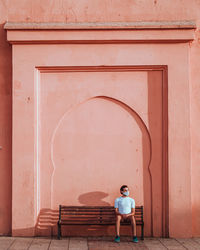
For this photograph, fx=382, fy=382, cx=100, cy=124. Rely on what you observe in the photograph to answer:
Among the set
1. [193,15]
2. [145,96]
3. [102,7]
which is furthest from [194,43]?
[102,7]

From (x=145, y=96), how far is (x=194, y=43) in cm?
156

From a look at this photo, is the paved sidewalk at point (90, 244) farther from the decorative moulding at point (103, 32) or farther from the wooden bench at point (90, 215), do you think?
the decorative moulding at point (103, 32)

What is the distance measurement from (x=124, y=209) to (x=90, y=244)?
37.6 inches

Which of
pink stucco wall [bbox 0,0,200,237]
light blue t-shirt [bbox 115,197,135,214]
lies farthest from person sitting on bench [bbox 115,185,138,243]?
pink stucco wall [bbox 0,0,200,237]

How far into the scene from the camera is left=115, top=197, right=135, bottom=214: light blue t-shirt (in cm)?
770

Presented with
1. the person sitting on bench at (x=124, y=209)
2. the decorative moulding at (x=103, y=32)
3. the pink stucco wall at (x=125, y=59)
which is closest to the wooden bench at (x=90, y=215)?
the person sitting on bench at (x=124, y=209)

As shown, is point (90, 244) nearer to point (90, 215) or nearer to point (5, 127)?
point (90, 215)

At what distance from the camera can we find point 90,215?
8117mm

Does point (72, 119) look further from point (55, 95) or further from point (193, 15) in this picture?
point (193, 15)

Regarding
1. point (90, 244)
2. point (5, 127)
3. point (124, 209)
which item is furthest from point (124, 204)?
point (5, 127)

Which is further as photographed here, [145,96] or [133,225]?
[145,96]

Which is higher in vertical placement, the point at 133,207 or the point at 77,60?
the point at 77,60

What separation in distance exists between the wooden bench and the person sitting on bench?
0.28 metres

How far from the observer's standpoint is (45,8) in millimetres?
8141
